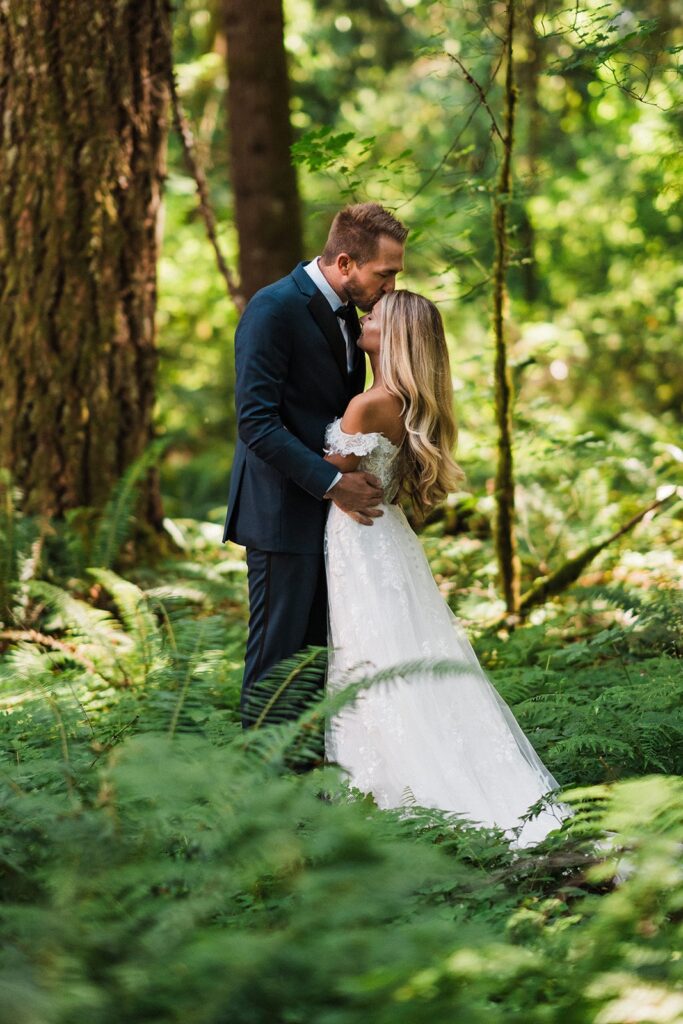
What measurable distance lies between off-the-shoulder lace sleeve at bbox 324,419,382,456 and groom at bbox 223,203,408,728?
0.08m

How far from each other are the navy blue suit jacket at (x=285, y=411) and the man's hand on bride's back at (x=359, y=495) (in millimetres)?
68

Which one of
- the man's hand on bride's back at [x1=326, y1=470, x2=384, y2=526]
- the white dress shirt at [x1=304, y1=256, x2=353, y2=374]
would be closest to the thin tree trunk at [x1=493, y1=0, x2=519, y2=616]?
the white dress shirt at [x1=304, y1=256, x2=353, y2=374]

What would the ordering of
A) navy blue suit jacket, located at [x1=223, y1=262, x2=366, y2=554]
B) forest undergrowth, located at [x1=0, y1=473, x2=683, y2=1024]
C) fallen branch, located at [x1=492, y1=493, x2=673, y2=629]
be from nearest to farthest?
forest undergrowth, located at [x1=0, y1=473, x2=683, y2=1024] → navy blue suit jacket, located at [x1=223, y1=262, x2=366, y2=554] → fallen branch, located at [x1=492, y1=493, x2=673, y2=629]

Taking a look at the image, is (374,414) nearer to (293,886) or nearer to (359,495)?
(359,495)

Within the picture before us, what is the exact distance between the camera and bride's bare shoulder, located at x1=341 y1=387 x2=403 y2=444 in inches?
155

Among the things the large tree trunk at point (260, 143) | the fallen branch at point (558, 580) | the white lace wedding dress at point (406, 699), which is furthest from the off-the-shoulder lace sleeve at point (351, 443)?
the large tree trunk at point (260, 143)

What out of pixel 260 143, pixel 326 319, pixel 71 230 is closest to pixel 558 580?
pixel 326 319

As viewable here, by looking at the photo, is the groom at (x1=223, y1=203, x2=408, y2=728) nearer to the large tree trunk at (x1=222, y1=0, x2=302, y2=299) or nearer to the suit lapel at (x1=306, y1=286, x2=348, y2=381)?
the suit lapel at (x1=306, y1=286, x2=348, y2=381)

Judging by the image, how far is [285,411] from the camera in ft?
13.6

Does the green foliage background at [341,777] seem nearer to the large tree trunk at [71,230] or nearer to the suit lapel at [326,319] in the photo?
the large tree trunk at [71,230]

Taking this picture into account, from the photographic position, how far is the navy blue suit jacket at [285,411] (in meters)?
3.91

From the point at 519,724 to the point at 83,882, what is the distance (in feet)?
8.54

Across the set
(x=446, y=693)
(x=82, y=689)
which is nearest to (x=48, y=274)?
(x=82, y=689)

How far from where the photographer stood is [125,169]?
19.2ft
